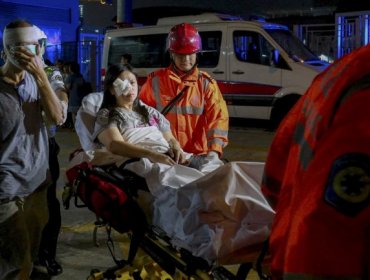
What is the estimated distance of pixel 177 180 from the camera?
2.85 metres

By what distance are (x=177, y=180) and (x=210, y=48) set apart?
9494 mm

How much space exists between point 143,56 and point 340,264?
12170 mm

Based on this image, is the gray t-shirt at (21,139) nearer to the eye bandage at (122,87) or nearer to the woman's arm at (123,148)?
the woman's arm at (123,148)

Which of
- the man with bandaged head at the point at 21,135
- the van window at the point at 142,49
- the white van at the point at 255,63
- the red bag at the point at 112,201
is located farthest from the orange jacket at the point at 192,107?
the van window at the point at 142,49

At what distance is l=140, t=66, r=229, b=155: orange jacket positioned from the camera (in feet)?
12.9

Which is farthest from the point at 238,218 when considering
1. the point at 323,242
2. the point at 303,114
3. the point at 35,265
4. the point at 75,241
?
the point at 75,241

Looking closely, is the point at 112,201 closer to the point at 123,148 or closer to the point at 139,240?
the point at 139,240

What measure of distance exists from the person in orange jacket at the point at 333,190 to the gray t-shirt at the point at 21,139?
7.37 feet

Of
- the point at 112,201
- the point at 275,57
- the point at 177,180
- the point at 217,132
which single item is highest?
the point at 275,57

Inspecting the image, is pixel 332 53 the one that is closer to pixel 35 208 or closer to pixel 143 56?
pixel 143 56

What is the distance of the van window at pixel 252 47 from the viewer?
1149 centimetres

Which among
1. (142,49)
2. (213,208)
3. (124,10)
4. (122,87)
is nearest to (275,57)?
(142,49)

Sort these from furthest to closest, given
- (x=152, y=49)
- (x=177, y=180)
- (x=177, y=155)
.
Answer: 1. (x=152, y=49)
2. (x=177, y=155)
3. (x=177, y=180)

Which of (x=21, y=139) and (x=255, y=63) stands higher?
(x=255, y=63)
